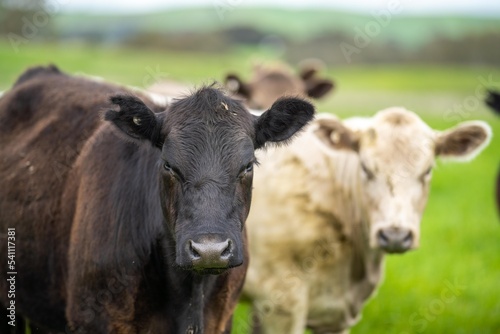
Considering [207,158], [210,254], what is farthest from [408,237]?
[210,254]

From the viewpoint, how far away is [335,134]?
5.84 m

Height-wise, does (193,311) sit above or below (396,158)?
below

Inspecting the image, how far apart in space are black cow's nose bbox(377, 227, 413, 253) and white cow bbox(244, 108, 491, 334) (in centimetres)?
20

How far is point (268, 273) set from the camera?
5.92 metres

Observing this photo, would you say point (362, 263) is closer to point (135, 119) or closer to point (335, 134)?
point (335, 134)

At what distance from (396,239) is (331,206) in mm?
945

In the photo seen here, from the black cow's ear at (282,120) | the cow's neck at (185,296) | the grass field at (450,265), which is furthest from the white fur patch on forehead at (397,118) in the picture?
the cow's neck at (185,296)

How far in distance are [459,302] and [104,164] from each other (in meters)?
5.18

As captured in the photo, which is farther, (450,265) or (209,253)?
(450,265)

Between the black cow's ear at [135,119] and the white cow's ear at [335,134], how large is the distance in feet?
6.26

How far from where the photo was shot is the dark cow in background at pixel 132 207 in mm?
3848

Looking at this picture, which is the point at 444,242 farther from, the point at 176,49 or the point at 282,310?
the point at 176,49

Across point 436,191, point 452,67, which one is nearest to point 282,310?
point 436,191

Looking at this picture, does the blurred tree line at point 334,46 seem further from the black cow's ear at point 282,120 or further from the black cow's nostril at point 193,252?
the black cow's nostril at point 193,252
